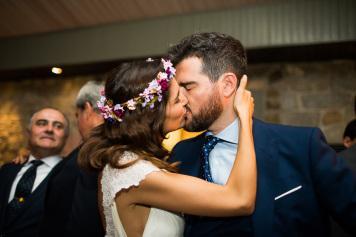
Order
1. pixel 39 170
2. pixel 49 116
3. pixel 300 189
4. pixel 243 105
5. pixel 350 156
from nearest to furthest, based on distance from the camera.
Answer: pixel 300 189 → pixel 243 105 → pixel 350 156 → pixel 39 170 → pixel 49 116

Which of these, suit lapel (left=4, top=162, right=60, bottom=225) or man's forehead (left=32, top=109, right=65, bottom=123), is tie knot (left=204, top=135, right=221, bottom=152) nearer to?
suit lapel (left=4, top=162, right=60, bottom=225)

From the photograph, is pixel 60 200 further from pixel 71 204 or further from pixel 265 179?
pixel 265 179

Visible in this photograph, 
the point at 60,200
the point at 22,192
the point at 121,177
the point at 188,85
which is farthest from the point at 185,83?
the point at 22,192

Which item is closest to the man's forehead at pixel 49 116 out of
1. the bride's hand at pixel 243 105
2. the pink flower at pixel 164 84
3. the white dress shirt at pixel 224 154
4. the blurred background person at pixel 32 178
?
the blurred background person at pixel 32 178

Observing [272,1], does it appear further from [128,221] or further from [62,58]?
[128,221]

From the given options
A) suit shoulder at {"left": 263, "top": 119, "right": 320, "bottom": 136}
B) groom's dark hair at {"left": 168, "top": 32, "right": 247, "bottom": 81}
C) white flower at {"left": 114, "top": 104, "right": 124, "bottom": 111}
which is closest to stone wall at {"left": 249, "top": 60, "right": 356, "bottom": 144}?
groom's dark hair at {"left": 168, "top": 32, "right": 247, "bottom": 81}

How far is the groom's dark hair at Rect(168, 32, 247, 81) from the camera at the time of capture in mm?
1727

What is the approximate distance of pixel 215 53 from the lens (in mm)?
1739

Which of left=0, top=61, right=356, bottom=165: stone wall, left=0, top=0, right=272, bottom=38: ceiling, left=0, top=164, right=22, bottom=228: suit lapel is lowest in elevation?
left=0, top=164, right=22, bottom=228: suit lapel

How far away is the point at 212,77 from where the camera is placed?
1.72 metres

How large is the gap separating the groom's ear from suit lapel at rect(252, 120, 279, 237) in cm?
25

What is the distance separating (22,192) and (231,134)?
6.30 ft

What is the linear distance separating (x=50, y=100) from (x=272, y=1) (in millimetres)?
3318

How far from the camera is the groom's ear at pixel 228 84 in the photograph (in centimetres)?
171
